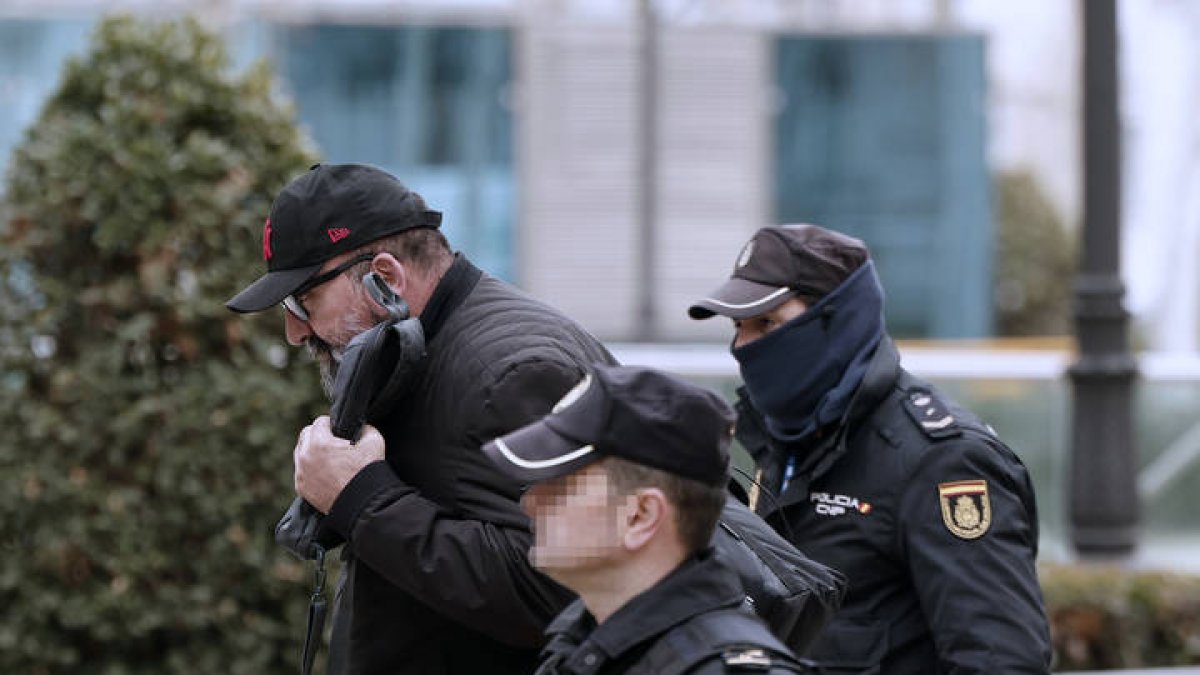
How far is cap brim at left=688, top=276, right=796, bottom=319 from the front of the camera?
3729mm

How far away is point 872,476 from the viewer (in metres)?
3.52

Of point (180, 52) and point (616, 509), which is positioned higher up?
point (180, 52)

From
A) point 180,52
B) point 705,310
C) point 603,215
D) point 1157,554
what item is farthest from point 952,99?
point 705,310

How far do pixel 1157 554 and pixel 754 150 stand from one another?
1550 cm

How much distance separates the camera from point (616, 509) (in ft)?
7.64

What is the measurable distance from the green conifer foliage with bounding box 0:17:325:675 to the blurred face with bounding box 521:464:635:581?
3454 mm

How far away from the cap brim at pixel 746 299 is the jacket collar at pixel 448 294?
24.8 inches

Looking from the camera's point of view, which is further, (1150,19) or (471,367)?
(1150,19)

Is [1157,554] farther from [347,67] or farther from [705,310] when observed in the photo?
[347,67]

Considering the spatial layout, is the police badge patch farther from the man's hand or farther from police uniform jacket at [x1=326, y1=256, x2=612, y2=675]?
the man's hand

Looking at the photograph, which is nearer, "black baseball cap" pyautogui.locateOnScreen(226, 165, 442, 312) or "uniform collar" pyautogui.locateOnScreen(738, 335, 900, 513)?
"black baseball cap" pyautogui.locateOnScreen(226, 165, 442, 312)

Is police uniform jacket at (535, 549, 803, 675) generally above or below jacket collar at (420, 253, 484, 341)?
below

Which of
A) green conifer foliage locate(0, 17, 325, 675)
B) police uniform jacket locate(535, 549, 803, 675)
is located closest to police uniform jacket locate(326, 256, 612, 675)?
police uniform jacket locate(535, 549, 803, 675)

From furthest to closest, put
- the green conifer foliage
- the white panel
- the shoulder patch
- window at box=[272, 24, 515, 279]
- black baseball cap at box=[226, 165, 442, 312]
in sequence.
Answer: the white panel → window at box=[272, 24, 515, 279] → the green conifer foliage → black baseball cap at box=[226, 165, 442, 312] → the shoulder patch
